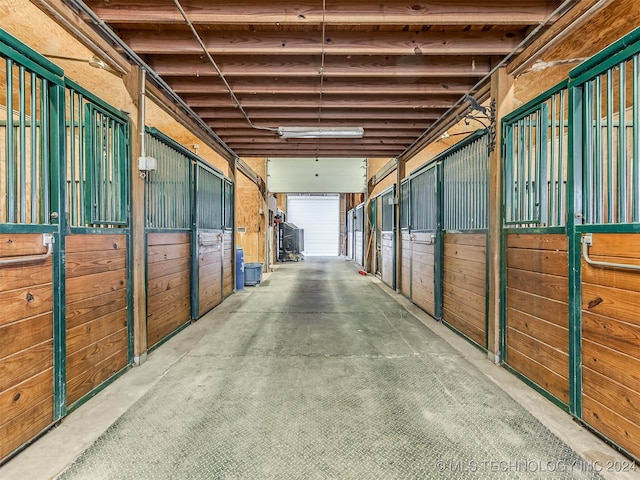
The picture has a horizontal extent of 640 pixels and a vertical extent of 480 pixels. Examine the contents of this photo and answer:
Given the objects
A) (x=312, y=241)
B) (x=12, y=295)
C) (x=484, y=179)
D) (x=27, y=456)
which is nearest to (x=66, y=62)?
(x=12, y=295)

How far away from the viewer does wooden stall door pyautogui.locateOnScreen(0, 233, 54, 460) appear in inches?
58.3

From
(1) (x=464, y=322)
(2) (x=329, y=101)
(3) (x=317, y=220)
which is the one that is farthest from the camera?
(3) (x=317, y=220)

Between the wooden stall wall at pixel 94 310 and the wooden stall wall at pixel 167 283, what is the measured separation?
0.39 m

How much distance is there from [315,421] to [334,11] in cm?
279

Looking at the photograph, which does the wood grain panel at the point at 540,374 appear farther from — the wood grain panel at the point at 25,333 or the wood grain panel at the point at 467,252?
the wood grain panel at the point at 25,333

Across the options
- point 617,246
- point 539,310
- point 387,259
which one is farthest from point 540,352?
point 387,259

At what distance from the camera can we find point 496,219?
106 inches

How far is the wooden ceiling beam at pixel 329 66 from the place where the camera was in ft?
9.66

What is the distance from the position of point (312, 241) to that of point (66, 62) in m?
14.5

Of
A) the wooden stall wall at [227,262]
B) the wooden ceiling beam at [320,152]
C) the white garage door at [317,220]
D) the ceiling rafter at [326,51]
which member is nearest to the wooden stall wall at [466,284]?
the ceiling rafter at [326,51]

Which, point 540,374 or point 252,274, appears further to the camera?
point 252,274

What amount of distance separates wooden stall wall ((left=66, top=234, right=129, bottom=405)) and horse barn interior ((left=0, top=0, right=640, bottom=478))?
0.05ft

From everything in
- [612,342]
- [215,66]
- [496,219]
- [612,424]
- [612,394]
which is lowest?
[612,424]

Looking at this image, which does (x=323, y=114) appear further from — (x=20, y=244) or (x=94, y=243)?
(x=20, y=244)
